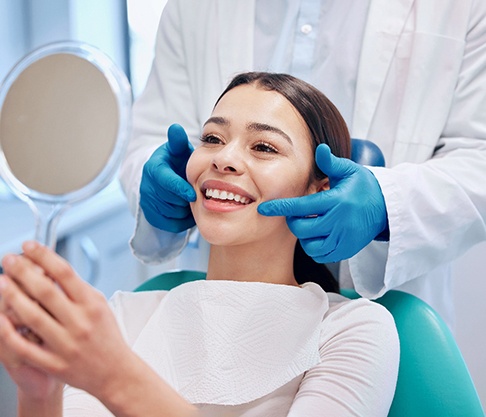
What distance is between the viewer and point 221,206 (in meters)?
1.33

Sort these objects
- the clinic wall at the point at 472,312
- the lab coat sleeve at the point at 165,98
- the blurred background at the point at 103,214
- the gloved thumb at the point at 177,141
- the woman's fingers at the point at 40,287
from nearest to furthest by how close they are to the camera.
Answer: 1. the woman's fingers at the point at 40,287
2. the gloved thumb at the point at 177,141
3. the lab coat sleeve at the point at 165,98
4. the blurred background at the point at 103,214
5. the clinic wall at the point at 472,312

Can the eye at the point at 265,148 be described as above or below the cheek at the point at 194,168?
above

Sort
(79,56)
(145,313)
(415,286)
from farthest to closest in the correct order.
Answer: (415,286) < (145,313) < (79,56)

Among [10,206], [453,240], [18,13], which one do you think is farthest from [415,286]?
[18,13]

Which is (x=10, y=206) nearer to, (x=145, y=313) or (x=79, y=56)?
(x=145, y=313)

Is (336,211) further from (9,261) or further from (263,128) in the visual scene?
(9,261)

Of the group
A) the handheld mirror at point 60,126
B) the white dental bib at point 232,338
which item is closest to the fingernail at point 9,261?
the handheld mirror at point 60,126

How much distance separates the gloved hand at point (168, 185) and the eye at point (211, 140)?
9 centimetres

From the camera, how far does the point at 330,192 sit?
4.30 ft

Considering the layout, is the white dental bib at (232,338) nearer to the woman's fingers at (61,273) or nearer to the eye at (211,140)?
the eye at (211,140)

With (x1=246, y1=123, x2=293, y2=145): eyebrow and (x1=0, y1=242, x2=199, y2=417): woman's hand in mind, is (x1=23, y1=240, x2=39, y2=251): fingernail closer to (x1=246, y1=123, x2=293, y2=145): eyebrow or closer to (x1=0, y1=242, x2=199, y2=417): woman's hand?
(x1=0, y1=242, x2=199, y2=417): woman's hand

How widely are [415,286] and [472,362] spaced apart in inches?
38.8

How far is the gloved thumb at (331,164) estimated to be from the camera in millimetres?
1293

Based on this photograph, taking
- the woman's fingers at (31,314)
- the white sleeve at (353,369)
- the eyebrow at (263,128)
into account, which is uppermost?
the woman's fingers at (31,314)
